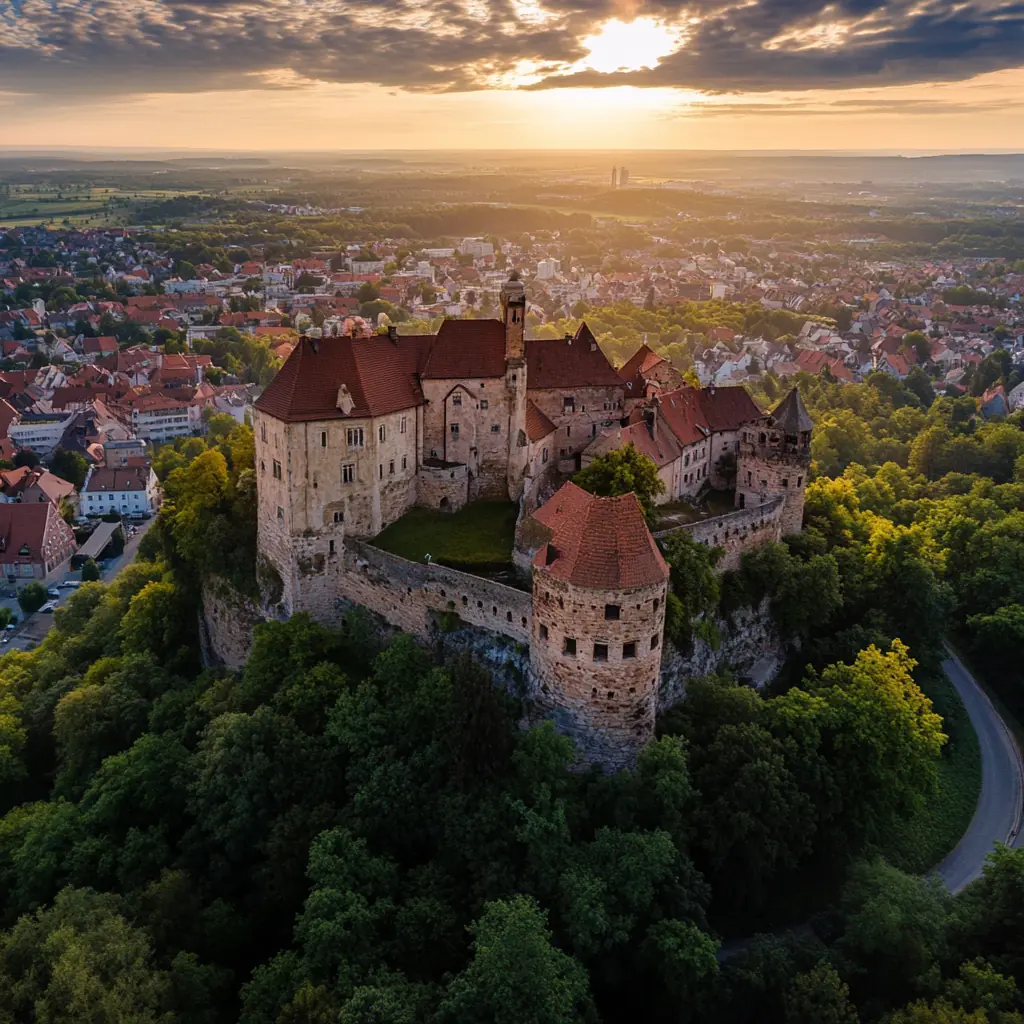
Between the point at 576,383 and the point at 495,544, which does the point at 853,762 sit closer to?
the point at 495,544

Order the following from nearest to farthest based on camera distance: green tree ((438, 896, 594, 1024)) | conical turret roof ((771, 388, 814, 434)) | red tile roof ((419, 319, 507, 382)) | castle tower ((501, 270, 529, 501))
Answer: green tree ((438, 896, 594, 1024)), castle tower ((501, 270, 529, 501)), red tile roof ((419, 319, 507, 382)), conical turret roof ((771, 388, 814, 434))

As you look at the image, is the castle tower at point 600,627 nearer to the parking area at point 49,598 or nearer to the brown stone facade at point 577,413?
the brown stone facade at point 577,413

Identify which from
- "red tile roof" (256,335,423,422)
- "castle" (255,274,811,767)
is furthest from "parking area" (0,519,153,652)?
"red tile roof" (256,335,423,422)

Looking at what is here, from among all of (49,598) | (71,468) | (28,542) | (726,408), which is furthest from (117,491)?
(726,408)

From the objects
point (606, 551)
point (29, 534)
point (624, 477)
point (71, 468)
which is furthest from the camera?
point (71, 468)

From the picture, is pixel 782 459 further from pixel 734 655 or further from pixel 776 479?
pixel 734 655

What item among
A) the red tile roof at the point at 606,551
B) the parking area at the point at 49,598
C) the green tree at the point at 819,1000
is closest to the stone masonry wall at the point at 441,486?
the red tile roof at the point at 606,551

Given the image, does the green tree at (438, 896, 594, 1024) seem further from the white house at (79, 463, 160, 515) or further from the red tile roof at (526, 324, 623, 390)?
the white house at (79, 463, 160, 515)
